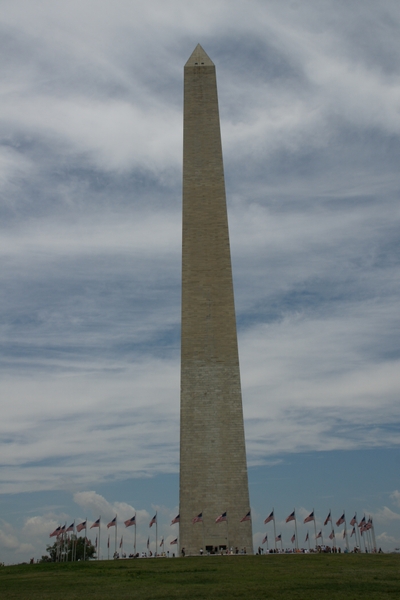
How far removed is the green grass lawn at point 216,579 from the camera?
1728 centimetres

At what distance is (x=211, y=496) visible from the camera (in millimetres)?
35469

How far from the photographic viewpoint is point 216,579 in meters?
20.7

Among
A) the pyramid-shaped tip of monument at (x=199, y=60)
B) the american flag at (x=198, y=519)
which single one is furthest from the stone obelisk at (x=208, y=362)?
the pyramid-shaped tip of monument at (x=199, y=60)

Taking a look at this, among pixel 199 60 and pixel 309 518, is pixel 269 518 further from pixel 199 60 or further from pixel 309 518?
pixel 199 60

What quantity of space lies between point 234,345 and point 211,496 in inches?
349

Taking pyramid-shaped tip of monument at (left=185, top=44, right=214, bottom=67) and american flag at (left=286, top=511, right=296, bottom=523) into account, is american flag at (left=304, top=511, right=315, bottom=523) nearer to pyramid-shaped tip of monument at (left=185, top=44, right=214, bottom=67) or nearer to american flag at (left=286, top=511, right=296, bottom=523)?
american flag at (left=286, top=511, right=296, bottom=523)

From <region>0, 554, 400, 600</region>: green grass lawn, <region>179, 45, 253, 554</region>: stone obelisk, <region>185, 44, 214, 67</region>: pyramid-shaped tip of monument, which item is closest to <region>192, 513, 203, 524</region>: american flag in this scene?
<region>179, 45, 253, 554</region>: stone obelisk

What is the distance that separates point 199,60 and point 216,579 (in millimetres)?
37845

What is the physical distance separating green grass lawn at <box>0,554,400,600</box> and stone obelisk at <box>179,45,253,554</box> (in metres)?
6.98

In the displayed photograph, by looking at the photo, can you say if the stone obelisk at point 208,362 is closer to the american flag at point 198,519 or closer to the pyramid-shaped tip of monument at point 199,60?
the american flag at point 198,519

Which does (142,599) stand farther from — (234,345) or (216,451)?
(234,345)

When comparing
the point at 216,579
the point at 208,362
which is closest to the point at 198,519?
the point at 208,362

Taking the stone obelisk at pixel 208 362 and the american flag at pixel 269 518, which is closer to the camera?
the stone obelisk at pixel 208 362

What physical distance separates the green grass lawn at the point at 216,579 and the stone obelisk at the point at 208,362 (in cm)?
698
